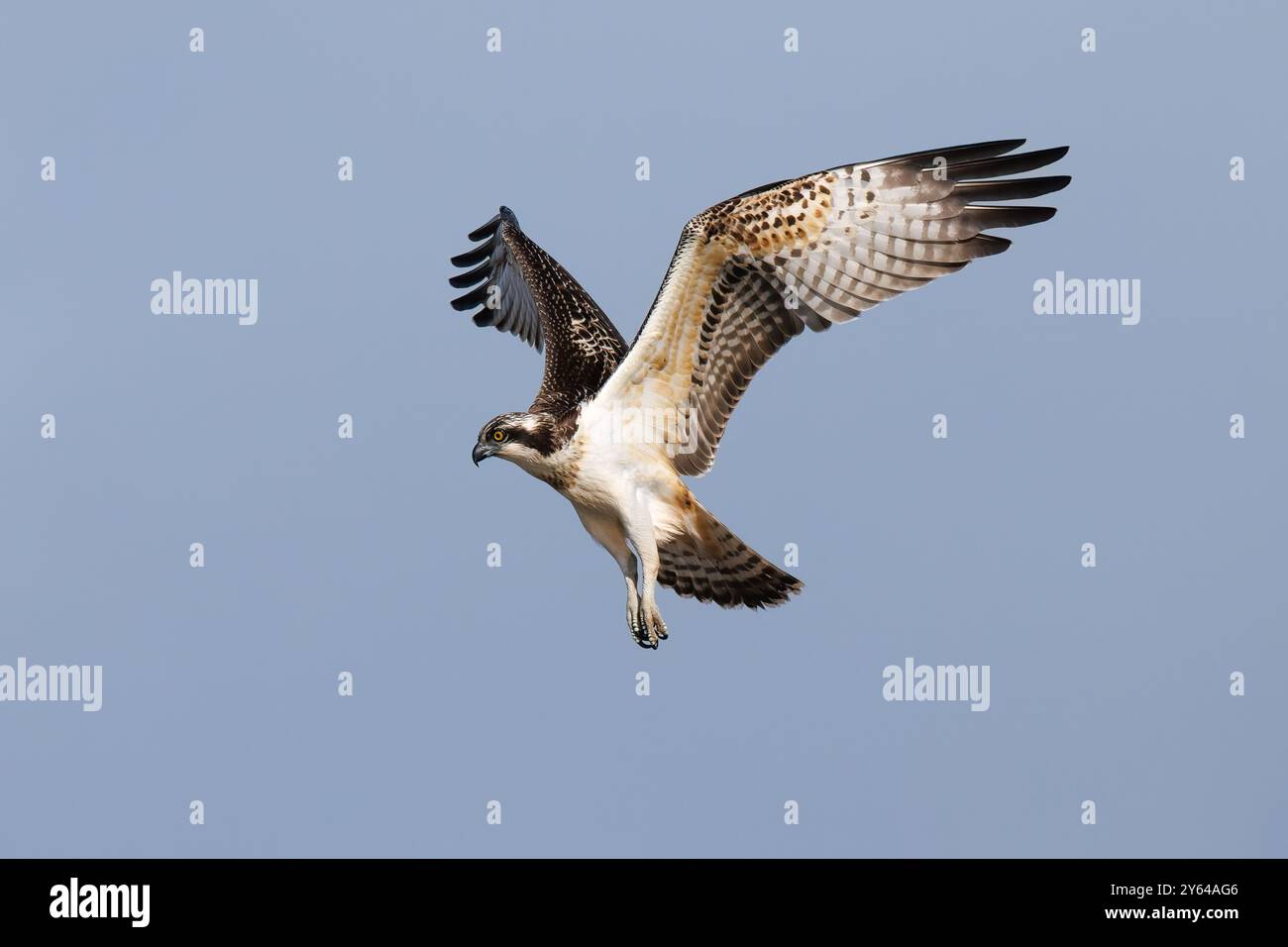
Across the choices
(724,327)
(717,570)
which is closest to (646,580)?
(717,570)

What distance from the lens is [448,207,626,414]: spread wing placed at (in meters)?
17.4

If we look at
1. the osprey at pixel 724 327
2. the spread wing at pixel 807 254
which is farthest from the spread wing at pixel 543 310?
the spread wing at pixel 807 254

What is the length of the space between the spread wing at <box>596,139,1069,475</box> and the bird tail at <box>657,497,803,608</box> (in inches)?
45.4

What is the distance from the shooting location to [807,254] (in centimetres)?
1606

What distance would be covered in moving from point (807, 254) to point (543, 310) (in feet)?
10.4

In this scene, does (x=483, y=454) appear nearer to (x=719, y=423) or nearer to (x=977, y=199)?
(x=719, y=423)

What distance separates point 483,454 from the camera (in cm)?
1625

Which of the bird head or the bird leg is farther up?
the bird head

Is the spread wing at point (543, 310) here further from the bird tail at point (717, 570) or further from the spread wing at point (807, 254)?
the bird tail at point (717, 570)

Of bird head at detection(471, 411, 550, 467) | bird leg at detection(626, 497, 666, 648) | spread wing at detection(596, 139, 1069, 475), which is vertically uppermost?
spread wing at detection(596, 139, 1069, 475)

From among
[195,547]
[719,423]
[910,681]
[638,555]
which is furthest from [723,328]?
[195,547]

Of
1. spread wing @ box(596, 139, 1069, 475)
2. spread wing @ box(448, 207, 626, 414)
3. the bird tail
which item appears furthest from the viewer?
spread wing @ box(448, 207, 626, 414)

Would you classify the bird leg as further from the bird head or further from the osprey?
the bird head

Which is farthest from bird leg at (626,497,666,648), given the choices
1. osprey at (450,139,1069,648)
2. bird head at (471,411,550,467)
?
bird head at (471,411,550,467)
